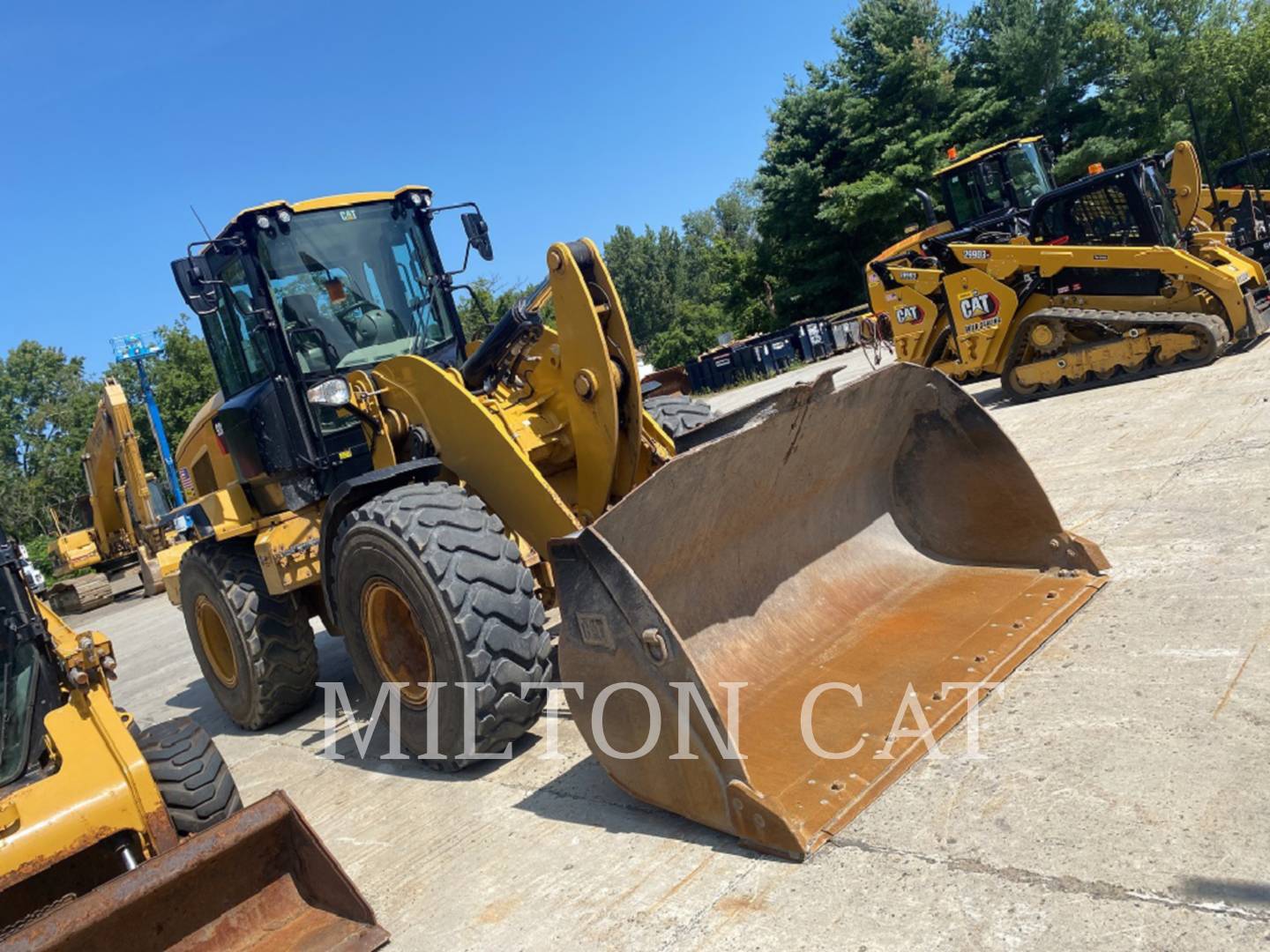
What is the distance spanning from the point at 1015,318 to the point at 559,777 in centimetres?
869

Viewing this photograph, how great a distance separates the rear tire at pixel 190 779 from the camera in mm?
3578

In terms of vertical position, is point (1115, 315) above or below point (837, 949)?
above

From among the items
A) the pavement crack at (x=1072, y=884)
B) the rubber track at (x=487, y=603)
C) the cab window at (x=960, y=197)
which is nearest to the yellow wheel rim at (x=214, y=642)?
the rubber track at (x=487, y=603)

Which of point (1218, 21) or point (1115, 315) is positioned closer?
point (1115, 315)

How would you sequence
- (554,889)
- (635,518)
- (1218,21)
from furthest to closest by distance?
(1218,21) < (635,518) < (554,889)

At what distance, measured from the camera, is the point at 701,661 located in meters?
4.04

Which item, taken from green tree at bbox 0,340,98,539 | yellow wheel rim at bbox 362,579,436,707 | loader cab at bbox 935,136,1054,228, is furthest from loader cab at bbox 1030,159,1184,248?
green tree at bbox 0,340,98,539

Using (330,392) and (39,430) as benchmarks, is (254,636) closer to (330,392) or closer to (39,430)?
(330,392)

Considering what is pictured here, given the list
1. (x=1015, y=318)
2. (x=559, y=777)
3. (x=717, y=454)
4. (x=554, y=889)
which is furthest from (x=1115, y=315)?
(x=554, y=889)

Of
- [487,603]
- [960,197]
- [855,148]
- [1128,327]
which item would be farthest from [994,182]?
[855,148]

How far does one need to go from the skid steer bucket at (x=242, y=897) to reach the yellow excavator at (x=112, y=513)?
1078 centimetres

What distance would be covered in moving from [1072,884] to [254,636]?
4.85 m

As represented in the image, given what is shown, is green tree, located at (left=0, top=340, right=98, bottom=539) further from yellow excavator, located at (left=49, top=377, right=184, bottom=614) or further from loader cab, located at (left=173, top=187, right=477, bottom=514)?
loader cab, located at (left=173, top=187, right=477, bottom=514)

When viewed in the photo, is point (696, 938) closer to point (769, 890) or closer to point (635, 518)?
point (769, 890)
